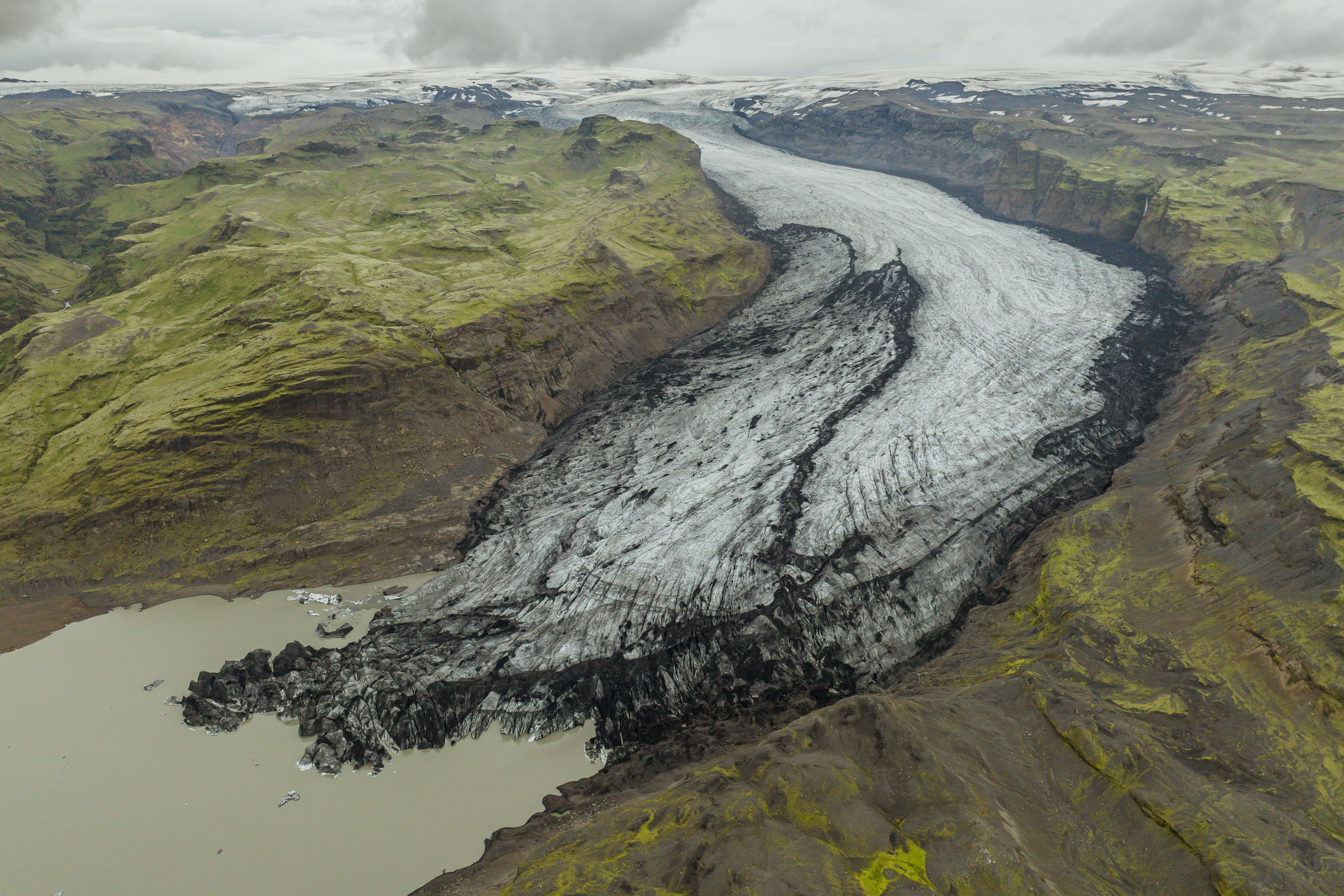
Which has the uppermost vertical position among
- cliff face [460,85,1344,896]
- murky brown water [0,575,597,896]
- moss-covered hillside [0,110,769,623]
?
moss-covered hillside [0,110,769,623]

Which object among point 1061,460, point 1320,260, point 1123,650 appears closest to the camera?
point 1123,650

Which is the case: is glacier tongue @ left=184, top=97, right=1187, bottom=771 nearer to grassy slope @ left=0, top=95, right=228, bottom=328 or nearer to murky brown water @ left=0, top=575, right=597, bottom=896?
murky brown water @ left=0, top=575, right=597, bottom=896

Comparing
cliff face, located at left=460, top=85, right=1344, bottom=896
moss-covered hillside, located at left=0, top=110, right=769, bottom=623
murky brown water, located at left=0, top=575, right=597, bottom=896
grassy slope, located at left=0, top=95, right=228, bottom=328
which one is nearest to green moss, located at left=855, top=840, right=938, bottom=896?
cliff face, located at left=460, top=85, right=1344, bottom=896

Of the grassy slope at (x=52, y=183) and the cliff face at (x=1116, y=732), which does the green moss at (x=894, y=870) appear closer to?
the cliff face at (x=1116, y=732)

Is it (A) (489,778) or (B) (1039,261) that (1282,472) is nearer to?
(A) (489,778)

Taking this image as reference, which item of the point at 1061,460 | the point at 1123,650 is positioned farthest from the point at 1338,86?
the point at 1123,650

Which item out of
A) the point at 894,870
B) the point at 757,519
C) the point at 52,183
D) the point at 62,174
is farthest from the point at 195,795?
the point at 62,174

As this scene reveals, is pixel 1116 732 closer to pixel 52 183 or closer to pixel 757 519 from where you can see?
pixel 757 519
